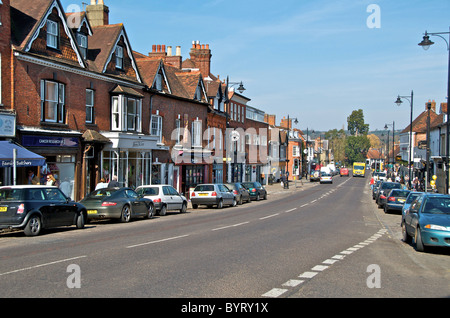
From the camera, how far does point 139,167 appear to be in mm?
33188

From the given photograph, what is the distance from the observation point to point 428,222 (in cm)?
1289

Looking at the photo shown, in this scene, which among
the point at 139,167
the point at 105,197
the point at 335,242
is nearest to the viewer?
the point at 335,242

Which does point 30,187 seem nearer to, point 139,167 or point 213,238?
point 213,238

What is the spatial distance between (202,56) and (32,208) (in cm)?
3763

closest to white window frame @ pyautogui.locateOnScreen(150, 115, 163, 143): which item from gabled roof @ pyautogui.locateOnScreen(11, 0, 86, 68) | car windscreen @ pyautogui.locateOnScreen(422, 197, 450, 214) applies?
gabled roof @ pyautogui.locateOnScreen(11, 0, 86, 68)

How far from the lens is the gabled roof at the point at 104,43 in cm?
2914

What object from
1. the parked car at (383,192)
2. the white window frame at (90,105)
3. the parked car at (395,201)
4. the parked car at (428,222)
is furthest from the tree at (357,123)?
the parked car at (428,222)

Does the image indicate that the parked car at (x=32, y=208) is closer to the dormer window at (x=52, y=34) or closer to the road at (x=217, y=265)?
the road at (x=217, y=265)

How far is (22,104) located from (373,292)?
19.3 m

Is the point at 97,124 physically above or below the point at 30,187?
above

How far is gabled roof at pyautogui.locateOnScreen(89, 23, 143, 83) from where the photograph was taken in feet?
95.6

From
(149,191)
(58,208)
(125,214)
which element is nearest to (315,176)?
(149,191)

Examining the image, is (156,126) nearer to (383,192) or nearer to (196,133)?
(196,133)
